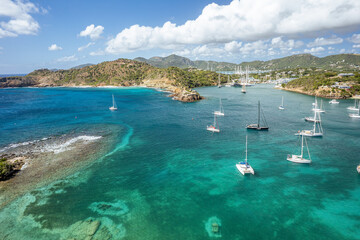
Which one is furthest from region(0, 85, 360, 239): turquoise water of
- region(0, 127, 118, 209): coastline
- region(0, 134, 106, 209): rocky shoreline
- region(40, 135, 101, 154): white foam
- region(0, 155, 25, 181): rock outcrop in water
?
region(0, 155, 25, 181): rock outcrop in water

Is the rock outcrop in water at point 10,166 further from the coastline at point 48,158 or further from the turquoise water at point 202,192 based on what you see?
the turquoise water at point 202,192

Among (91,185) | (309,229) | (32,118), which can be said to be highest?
(32,118)

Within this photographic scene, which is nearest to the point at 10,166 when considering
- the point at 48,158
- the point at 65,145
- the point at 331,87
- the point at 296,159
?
the point at 48,158

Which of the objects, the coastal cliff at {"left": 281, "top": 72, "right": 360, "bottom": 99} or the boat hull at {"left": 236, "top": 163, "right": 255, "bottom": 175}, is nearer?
the boat hull at {"left": 236, "top": 163, "right": 255, "bottom": 175}

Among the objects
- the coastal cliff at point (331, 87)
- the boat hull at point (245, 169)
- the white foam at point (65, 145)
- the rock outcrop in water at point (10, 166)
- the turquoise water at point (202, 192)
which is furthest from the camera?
the coastal cliff at point (331, 87)

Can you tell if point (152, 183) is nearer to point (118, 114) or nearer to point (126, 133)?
point (126, 133)

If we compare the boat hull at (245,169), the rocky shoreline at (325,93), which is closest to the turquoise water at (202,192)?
the boat hull at (245,169)

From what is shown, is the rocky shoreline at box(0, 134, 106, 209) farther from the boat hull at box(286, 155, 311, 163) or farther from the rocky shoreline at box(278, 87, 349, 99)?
the rocky shoreline at box(278, 87, 349, 99)

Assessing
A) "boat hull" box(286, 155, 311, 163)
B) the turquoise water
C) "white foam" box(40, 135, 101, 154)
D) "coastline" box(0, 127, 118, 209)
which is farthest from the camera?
"white foam" box(40, 135, 101, 154)

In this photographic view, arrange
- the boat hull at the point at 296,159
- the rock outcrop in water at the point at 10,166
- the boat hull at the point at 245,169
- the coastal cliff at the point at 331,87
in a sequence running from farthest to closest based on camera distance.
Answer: the coastal cliff at the point at 331,87
the boat hull at the point at 296,159
the boat hull at the point at 245,169
the rock outcrop in water at the point at 10,166

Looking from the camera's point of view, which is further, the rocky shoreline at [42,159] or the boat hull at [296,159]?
the boat hull at [296,159]

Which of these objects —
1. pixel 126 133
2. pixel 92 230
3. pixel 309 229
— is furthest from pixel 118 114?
pixel 309 229
